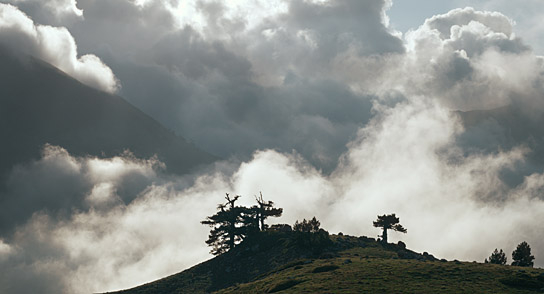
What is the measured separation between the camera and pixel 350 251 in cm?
13388

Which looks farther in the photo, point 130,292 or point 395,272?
point 130,292

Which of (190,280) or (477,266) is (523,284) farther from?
(190,280)

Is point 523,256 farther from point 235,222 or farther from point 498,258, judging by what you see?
point 235,222

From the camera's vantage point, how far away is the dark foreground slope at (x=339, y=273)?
85.6m

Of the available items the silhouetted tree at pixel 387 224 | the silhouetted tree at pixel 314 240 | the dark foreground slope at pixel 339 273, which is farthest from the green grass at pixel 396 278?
the silhouetted tree at pixel 387 224

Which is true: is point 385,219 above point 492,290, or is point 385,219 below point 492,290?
above

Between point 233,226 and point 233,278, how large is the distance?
82.9ft

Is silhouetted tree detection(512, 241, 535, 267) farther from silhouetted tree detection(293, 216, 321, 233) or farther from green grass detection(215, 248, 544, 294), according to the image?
silhouetted tree detection(293, 216, 321, 233)

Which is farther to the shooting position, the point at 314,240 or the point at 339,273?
the point at 314,240

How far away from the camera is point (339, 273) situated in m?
98.9

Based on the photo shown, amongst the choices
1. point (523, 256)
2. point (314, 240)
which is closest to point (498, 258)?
point (523, 256)

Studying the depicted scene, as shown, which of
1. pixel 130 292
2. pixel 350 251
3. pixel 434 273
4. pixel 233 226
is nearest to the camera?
pixel 434 273

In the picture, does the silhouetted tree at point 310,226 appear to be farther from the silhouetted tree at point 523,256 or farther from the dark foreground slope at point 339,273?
the silhouetted tree at point 523,256

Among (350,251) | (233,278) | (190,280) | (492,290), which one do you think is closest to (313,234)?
(350,251)
